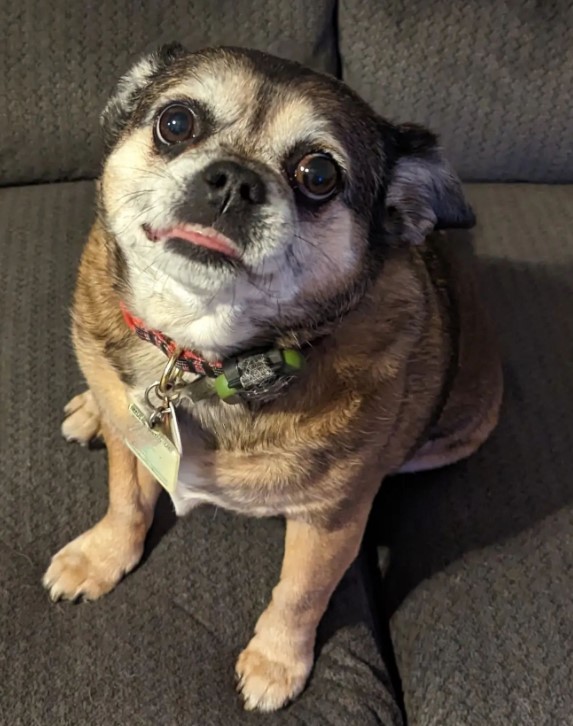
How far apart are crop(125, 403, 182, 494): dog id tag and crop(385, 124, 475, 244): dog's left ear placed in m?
0.36

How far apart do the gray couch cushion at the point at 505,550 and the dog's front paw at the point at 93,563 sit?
39cm

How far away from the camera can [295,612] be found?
1.02 meters

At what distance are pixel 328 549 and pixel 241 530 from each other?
19 cm

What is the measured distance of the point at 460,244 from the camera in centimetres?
156

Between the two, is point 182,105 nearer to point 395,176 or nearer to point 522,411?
point 395,176

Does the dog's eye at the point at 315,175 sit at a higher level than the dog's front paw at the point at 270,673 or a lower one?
higher

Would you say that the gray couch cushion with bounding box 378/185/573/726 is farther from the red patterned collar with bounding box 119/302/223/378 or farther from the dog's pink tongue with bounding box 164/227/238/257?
the dog's pink tongue with bounding box 164/227/238/257

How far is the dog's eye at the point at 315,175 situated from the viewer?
2.78ft

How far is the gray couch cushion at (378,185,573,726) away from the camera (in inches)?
38.6

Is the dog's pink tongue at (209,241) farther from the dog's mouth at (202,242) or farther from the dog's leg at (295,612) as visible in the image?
the dog's leg at (295,612)

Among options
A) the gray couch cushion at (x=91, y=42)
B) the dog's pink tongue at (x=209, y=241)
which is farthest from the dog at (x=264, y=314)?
the gray couch cushion at (x=91, y=42)

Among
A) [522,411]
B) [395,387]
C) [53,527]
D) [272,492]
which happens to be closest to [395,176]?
[395,387]

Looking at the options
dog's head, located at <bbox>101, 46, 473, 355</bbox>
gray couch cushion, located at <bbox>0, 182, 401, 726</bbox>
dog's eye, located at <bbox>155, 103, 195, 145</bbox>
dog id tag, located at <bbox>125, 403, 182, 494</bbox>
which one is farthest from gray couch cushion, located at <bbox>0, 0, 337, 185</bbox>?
dog id tag, located at <bbox>125, 403, 182, 494</bbox>

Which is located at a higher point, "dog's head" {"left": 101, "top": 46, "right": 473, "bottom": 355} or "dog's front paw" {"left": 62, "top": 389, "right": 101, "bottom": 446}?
"dog's head" {"left": 101, "top": 46, "right": 473, "bottom": 355}
